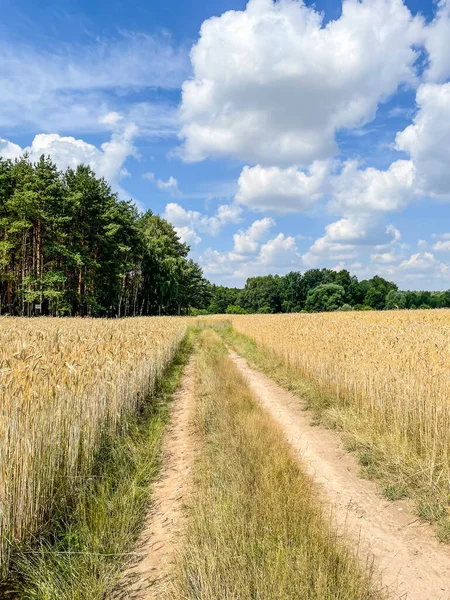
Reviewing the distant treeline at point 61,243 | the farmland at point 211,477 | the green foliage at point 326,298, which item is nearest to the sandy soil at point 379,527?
the farmland at point 211,477

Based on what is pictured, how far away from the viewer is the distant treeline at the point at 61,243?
32.2 meters

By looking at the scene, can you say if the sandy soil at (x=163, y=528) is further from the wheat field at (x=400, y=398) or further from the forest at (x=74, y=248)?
the forest at (x=74, y=248)

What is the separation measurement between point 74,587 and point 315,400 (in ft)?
22.6

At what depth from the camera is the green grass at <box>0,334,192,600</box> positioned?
2.82 metres

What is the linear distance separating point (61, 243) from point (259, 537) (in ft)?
128

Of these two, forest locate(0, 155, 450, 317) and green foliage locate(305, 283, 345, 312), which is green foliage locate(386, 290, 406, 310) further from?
forest locate(0, 155, 450, 317)

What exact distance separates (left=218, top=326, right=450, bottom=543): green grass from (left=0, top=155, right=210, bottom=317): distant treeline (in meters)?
26.2

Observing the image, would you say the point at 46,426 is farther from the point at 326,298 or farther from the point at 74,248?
the point at 326,298

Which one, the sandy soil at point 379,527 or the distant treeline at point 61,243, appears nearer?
the sandy soil at point 379,527

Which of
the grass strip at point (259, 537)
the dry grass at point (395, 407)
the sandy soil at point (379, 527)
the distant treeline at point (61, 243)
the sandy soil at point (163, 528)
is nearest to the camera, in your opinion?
the grass strip at point (259, 537)

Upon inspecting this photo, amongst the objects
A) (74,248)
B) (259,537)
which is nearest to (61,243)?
(74,248)

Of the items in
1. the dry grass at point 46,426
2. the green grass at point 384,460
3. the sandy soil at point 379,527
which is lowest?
the sandy soil at point 379,527

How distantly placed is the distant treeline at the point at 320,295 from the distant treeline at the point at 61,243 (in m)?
48.2

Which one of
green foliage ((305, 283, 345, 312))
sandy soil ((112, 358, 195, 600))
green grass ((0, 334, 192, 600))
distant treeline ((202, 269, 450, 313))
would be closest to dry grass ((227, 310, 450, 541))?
sandy soil ((112, 358, 195, 600))
